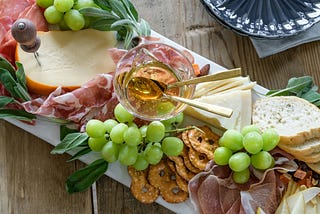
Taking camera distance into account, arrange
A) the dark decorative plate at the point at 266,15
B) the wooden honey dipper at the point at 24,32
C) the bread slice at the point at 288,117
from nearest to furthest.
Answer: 1. the wooden honey dipper at the point at 24,32
2. the bread slice at the point at 288,117
3. the dark decorative plate at the point at 266,15

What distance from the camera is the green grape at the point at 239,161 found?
1.46 meters

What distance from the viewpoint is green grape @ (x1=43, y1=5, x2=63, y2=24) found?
158 cm

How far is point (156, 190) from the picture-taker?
154cm

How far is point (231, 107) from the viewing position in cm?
155

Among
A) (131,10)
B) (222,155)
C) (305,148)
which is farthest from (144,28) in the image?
(305,148)

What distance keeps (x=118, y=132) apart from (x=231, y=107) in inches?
11.1

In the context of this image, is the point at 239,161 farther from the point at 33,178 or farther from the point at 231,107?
the point at 33,178

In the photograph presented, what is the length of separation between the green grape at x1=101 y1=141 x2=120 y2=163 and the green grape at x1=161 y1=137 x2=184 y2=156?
0.34 ft

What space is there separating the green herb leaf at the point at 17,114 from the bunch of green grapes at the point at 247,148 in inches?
17.4

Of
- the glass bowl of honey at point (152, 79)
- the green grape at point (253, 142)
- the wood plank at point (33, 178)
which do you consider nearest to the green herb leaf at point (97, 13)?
the glass bowl of honey at point (152, 79)

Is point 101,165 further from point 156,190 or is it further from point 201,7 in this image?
point 201,7

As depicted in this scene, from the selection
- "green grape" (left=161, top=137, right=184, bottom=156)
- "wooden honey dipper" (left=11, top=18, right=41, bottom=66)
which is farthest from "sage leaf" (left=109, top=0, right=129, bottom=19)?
"green grape" (left=161, top=137, right=184, bottom=156)

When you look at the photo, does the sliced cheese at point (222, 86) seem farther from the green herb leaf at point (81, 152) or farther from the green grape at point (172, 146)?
the green herb leaf at point (81, 152)

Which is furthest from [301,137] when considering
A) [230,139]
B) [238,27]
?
[238,27]
